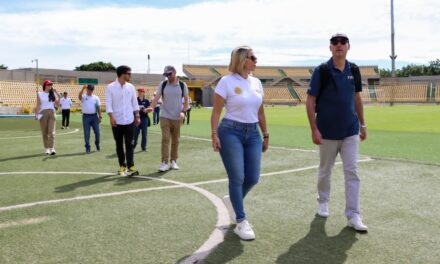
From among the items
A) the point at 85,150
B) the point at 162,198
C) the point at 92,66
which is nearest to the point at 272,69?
the point at 92,66

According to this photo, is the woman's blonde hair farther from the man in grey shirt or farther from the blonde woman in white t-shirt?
the man in grey shirt

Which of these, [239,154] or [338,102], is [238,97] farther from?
[338,102]

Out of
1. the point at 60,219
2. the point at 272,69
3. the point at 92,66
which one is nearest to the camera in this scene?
the point at 60,219

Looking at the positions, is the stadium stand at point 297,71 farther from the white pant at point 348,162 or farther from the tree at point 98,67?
the white pant at point 348,162

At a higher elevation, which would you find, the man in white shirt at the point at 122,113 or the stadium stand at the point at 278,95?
the stadium stand at the point at 278,95

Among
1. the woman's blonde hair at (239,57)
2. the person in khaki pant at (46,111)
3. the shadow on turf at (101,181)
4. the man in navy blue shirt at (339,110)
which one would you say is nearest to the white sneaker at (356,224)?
the man in navy blue shirt at (339,110)

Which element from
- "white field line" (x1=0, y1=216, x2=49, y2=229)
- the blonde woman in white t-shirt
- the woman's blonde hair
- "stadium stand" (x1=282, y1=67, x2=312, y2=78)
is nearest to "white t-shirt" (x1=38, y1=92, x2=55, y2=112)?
"white field line" (x1=0, y1=216, x2=49, y2=229)

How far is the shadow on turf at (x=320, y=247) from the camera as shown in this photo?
4047 millimetres

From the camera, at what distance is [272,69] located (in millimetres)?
98250

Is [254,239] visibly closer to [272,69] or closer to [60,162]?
[60,162]

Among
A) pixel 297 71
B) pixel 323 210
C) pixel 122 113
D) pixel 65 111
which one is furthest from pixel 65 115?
pixel 297 71

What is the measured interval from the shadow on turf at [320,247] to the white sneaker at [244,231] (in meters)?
0.45

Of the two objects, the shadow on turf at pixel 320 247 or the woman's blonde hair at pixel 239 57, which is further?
the woman's blonde hair at pixel 239 57

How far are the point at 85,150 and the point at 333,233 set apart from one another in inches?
384
